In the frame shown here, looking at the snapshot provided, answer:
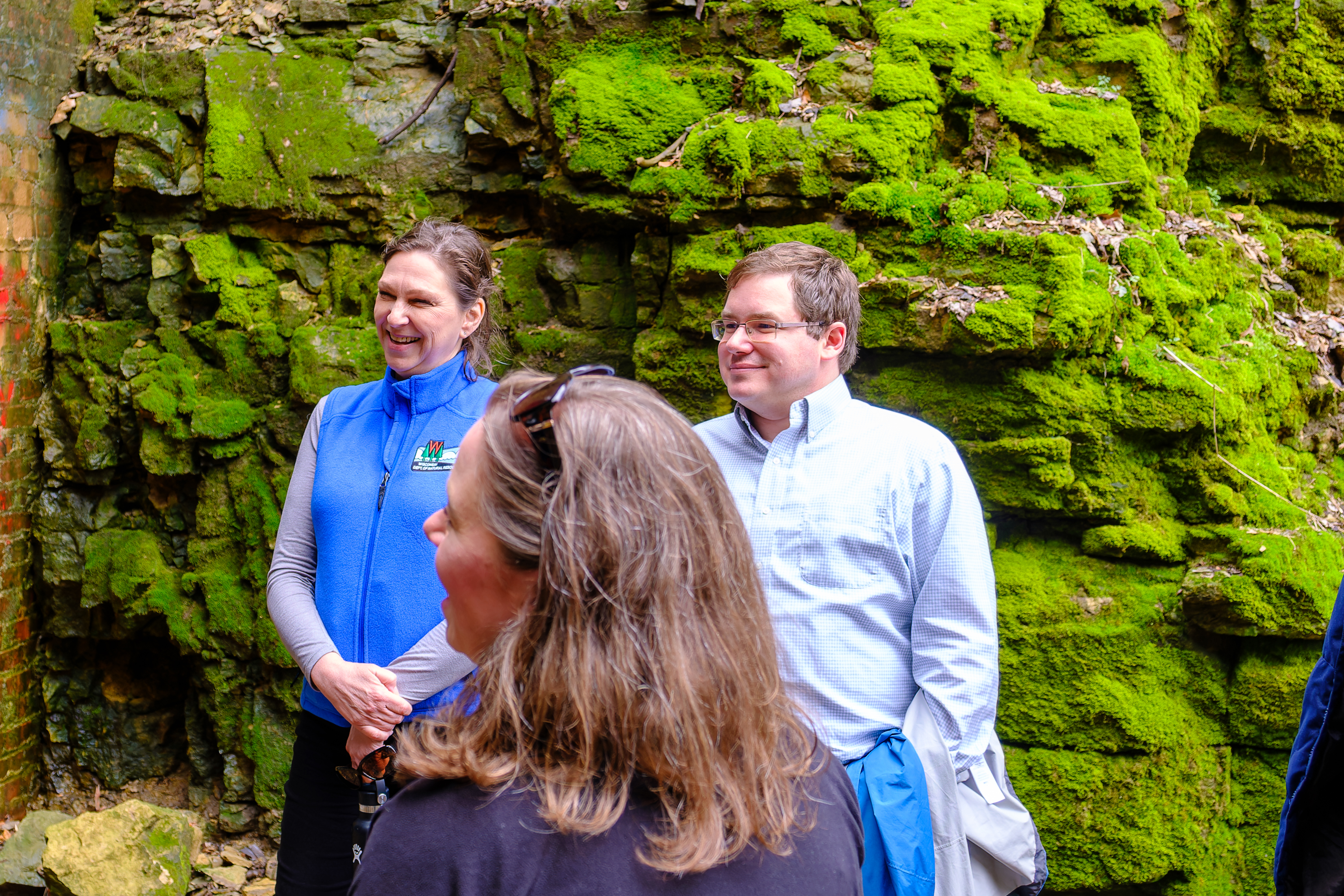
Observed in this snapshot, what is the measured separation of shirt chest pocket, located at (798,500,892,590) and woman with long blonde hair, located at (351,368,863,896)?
99 cm

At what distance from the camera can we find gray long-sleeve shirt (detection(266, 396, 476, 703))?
2107 millimetres

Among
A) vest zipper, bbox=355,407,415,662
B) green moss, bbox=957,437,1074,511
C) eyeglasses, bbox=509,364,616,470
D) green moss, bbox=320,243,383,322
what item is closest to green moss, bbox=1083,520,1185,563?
green moss, bbox=957,437,1074,511

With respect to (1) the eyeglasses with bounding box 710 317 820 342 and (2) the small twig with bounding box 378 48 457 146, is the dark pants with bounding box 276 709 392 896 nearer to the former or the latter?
(1) the eyeglasses with bounding box 710 317 820 342

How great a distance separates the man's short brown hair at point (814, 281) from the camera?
7.46 ft

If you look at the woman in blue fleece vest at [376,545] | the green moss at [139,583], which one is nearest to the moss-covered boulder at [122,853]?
the green moss at [139,583]

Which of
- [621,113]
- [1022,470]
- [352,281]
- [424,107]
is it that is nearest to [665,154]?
[621,113]

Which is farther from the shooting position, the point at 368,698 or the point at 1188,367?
the point at 1188,367

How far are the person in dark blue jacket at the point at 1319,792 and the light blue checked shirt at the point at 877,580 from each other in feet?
1.81

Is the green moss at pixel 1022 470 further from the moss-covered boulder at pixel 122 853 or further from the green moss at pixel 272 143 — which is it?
the moss-covered boulder at pixel 122 853

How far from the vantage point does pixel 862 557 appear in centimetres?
211

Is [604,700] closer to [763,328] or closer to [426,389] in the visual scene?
[763,328]

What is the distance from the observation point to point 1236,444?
3.13m

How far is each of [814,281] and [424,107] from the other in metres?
2.68

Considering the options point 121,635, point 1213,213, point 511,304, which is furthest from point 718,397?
point 121,635
